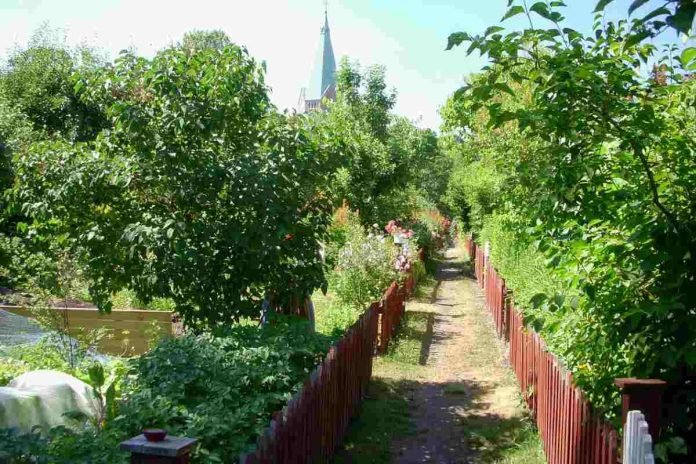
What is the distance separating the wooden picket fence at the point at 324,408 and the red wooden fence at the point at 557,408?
6.26 feet

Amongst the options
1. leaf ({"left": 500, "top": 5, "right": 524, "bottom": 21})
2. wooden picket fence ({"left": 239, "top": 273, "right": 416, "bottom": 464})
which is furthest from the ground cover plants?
leaf ({"left": 500, "top": 5, "right": 524, "bottom": 21})

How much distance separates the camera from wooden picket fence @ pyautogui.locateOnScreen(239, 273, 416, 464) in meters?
4.15

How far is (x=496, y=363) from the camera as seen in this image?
11133 mm

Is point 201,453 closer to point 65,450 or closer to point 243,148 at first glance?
point 65,450

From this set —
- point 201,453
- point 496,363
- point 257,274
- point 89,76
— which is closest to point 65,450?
point 201,453

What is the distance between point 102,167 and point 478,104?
3981mm

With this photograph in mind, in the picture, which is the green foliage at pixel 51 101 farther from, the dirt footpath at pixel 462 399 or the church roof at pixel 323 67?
the church roof at pixel 323 67

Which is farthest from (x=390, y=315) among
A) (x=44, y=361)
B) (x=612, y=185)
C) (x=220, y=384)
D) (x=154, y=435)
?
(x=154, y=435)

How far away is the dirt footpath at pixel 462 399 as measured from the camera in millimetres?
7016

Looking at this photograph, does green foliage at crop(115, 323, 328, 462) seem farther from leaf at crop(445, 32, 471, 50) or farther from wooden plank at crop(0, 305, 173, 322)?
wooden plank at crop(0, 305, 173, 322)

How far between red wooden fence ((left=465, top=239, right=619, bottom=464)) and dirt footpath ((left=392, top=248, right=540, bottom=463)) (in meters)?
0.37

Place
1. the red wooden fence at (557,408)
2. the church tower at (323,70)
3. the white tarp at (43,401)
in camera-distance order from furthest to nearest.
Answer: the church tower at (323,70)
the white tarp at (43,401)
the red wooden fence at (557,408)

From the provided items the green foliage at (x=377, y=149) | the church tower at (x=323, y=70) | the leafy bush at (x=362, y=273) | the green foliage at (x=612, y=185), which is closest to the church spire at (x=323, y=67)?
the church tower at (x=323, y=70)

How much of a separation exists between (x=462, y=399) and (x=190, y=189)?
4559 millimetres
